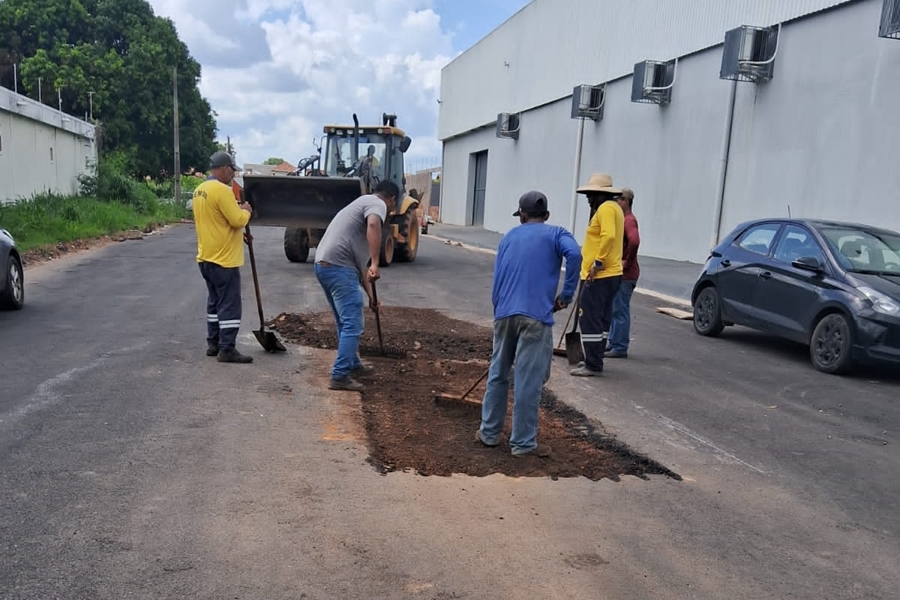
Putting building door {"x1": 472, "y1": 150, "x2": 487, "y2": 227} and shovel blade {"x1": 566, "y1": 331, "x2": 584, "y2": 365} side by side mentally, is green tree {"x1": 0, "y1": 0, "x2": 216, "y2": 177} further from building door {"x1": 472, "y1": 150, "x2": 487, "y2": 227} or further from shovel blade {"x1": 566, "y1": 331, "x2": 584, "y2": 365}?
shovel blade {"x1": 566, "y1": 331, "x2": 584, "y2": 365}

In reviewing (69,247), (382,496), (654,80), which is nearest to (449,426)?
(382,496)

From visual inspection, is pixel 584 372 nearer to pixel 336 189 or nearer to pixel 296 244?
pixel 336 189

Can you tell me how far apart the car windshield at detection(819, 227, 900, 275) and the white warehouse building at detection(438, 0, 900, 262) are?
421 cm

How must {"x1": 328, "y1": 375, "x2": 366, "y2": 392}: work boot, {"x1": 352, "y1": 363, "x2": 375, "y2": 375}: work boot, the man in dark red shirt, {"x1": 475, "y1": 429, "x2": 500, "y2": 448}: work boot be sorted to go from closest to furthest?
{"x1": 475, "y1": 429, "x2": 500, "y2": 448}: work boot
{"x1": 328, "y1": 375, "x2": 366, "y2": 392}: work boot
{"x1": 352, "y1": 363, "x2": 375, "y2": 375}: work boot
the man in dark red shirt

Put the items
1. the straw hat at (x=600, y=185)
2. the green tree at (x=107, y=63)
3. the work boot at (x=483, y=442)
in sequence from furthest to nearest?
1. the green tree at (x=107, y=63)
2. the straw hat at (x=600, y=185)
3. the work boot at (x=483, y=442)

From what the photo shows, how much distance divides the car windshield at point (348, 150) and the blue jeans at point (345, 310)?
11.1 metres

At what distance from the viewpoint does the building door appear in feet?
122

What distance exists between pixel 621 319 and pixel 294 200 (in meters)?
8.34

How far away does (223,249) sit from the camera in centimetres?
700

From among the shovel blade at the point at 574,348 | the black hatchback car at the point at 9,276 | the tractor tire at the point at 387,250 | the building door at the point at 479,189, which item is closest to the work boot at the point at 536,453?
the shovel blade at the point at 574,348

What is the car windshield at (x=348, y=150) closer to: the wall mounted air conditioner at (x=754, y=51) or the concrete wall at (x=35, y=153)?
the wall mounted air conditioner at (x=754, y=51)

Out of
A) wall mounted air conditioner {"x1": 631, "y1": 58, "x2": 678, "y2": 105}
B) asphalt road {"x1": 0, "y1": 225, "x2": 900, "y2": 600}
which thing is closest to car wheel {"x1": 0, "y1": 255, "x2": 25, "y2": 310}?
asphalt road {"x1": 0, "y1": 225, "x2": 900, "y2": 600}

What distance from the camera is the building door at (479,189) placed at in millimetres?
37094

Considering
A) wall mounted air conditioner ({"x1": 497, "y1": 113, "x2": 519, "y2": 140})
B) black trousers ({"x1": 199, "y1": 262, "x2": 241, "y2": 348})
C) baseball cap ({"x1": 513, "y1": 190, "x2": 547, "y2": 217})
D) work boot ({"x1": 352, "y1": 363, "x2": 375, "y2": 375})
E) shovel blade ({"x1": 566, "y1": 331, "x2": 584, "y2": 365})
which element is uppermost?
wall mounted air conditioner ({"x1": 497, "y1": 113, "x2": 519, "y2": 140})
